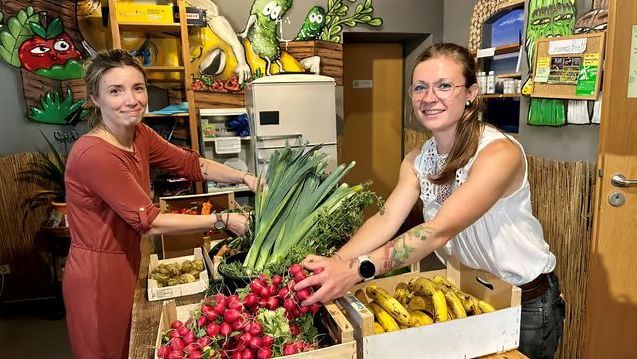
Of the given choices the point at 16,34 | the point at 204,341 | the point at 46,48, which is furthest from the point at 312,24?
the point at 204,341

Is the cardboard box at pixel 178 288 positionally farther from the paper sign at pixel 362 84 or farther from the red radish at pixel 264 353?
the paper sign at pixel 362 84

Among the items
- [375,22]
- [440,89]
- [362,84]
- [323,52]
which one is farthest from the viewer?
[362,84]

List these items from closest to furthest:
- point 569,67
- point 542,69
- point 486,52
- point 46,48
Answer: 1. point 569,67
2. point 542,69
3. point 486,52
4. point 46,48

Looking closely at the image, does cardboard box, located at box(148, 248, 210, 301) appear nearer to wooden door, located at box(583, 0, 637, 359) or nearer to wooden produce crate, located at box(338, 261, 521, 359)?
wooden produce crate, located at box(338, 261, 521, 359)

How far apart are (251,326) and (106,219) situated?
88cm

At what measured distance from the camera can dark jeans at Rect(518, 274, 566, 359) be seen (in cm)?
127

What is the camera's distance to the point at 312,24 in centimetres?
406

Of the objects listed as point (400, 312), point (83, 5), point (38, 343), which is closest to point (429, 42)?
point (83, 5)

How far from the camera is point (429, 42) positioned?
14.7 ft

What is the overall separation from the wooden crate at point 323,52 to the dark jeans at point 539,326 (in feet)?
10.5

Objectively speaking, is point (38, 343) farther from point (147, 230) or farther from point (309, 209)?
point (309, 209)

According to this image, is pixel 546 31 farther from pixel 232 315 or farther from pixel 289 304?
pixel 232 315

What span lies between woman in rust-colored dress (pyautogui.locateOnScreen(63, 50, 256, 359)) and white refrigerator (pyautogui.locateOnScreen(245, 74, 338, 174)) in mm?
1856

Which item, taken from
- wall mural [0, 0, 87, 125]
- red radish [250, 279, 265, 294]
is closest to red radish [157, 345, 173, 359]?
red radish [250, 279, 265, 294]
